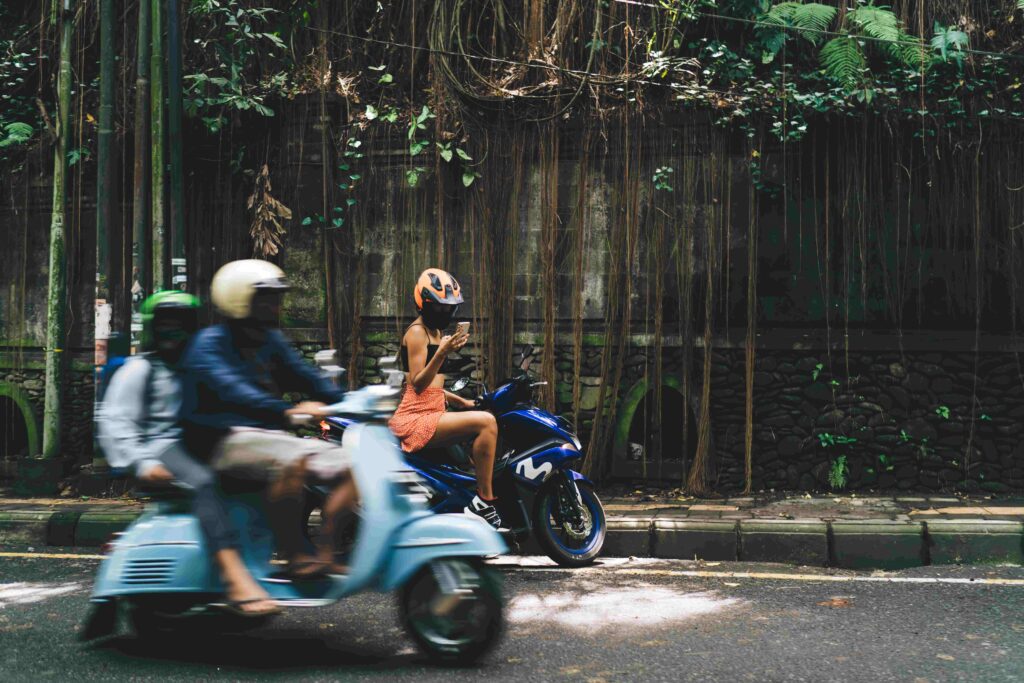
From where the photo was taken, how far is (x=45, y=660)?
4.21 m

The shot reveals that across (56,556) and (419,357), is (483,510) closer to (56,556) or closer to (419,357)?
(419,357)

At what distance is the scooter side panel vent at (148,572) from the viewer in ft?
13.6

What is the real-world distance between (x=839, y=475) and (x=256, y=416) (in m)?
5.92

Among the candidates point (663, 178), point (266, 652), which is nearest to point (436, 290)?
point (266, 652)

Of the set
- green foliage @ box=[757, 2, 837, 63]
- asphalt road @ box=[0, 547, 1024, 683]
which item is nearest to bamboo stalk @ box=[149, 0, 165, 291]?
asphalt road @ box=[0, 547, 1024, 683]

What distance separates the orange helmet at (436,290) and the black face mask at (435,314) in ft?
0.08

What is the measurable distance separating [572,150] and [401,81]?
1.95 m

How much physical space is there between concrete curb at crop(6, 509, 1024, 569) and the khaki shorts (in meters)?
3.03

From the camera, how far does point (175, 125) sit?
28.7ft

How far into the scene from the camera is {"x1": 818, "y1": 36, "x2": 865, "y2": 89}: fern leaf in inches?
336

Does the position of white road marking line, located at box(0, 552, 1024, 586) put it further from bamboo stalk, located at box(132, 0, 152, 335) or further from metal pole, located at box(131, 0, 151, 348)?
bamboo stalk, located at box(132, 0, 152, 335)

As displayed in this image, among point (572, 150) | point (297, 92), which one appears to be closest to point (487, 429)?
point (572, 150)

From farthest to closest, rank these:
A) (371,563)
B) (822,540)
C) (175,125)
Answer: (175,125), (822,540), (371,563)

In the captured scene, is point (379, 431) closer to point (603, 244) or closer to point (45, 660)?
point (45, 660)
